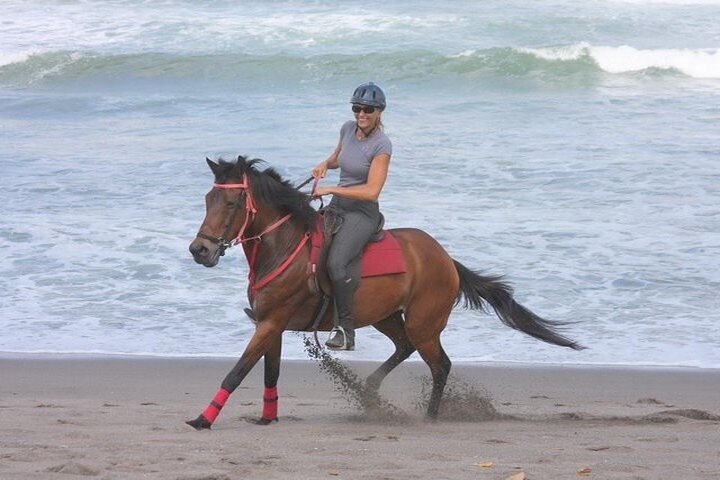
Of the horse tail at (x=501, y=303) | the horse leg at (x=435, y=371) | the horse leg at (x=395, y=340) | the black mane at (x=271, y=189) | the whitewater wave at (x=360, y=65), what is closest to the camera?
the black mane at (x=271, y=189)

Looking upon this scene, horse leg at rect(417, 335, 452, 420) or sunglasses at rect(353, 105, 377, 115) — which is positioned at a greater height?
sunglasses at rect(353, 105, 377, 115)

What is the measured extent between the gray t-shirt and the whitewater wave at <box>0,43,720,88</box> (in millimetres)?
16604

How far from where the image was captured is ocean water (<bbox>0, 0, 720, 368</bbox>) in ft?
32.2

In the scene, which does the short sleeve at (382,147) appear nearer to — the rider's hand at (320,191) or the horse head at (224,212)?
the rider's hand at (320,191)

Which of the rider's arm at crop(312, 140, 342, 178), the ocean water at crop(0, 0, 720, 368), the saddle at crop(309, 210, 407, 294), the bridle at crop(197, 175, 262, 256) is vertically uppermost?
the rider's arm at crop(312, 140, 342, 178)

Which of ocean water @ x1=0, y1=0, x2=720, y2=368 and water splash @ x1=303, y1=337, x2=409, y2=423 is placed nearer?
water splash @ x1=303, y1=337, x2=409, y2=423

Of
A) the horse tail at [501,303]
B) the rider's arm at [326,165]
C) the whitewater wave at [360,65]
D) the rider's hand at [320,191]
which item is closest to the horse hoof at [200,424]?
the rider's hand at [320,191]

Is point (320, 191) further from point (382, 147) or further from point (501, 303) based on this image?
point (501, 303)

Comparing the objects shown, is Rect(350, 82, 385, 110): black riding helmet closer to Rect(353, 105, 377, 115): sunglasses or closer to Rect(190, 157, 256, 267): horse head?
Rect(353, 105, 377, 115): sunglasses

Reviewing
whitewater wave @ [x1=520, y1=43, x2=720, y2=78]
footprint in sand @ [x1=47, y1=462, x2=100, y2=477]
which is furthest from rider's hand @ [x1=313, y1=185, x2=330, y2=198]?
whitewater wave @ [x1=520, y1=43, x2=720, y2=78]

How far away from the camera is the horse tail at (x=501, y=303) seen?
7.43 m

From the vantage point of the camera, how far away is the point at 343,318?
261 inches

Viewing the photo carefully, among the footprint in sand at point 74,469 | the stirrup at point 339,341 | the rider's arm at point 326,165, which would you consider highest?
the rider's arm at point 326,165

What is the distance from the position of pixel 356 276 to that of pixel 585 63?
1906 cm
